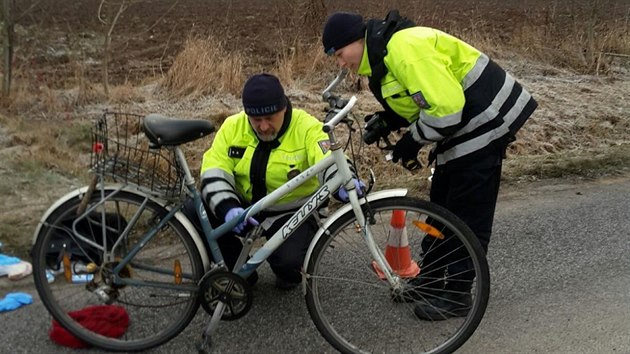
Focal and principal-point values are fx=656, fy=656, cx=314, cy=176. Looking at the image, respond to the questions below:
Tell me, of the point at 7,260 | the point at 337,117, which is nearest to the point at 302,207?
the point at 337,117

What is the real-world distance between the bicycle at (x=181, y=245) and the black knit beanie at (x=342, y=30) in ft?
0.70

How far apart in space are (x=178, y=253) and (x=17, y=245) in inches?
44.8

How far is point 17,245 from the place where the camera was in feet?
12.7

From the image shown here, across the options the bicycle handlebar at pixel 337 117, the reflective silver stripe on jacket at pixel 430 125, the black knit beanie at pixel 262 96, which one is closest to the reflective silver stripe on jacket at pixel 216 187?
the black knit beanie at pixel 262 96

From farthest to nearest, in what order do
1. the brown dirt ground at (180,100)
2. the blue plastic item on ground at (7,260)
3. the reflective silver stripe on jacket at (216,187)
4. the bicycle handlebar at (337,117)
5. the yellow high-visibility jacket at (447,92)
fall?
the brown dirt ground at (180,100) < the blue plastic item on ground at (7,260) < the reflective silver stripe on jacket at (216,187) < the yellow high-visibility jacket at (447,92) < the bicycle handlebar at (337,117)

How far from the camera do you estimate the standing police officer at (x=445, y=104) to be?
112 inches

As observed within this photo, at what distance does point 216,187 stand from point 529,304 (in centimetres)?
183

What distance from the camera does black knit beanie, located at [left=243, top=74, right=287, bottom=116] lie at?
116 inches

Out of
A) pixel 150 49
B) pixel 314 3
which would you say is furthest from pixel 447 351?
pixel 150 49

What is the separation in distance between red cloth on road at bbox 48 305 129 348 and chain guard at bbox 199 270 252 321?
487 mm

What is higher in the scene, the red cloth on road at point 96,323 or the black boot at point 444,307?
A: the red cloth on road at point 96,323

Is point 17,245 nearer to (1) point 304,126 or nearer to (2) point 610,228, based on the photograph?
(1) point 304,126

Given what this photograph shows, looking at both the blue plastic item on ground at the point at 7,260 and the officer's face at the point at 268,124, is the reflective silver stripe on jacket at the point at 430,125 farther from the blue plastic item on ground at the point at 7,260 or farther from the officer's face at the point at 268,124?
the blue plastic item on ground at the point at 7,260

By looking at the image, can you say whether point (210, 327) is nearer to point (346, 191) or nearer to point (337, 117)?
point (346, 191)
